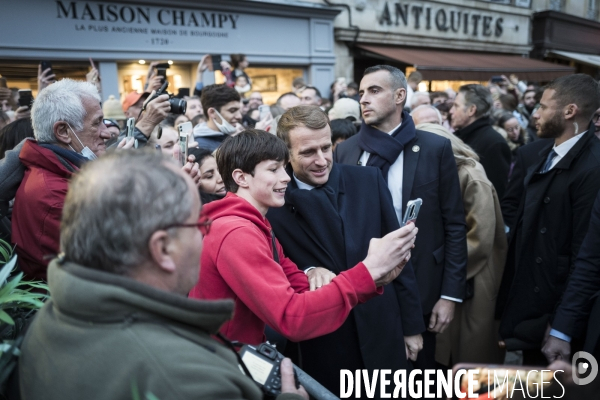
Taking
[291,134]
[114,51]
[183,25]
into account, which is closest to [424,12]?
[183,25]

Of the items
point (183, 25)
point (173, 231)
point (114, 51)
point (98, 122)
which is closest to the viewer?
point (173, 231)

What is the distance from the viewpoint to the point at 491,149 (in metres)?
4.48

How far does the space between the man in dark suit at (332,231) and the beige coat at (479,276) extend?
101cm

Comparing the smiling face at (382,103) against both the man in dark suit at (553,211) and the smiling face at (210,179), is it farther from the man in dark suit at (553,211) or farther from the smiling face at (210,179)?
the smiling face at (210,179)

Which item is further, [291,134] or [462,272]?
[462,272]

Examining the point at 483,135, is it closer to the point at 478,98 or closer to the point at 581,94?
the point at 478,98

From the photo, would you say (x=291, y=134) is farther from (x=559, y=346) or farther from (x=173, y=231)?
(x=559, y=346)

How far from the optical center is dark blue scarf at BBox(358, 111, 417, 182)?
2824 mm

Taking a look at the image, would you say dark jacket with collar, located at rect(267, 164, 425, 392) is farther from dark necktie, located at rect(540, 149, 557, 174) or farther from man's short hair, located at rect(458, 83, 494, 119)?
man's short hair, located at rect(458, 83, 494, 119)

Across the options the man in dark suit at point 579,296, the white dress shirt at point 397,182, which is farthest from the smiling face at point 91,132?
the man in dark suit at point 579,296

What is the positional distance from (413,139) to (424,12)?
484 inches

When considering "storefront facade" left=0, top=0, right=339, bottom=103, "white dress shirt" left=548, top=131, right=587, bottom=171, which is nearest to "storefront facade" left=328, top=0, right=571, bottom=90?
"storefront facade" left=0, top=0, right=339, bottom=103

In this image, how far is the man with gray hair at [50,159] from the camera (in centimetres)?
210

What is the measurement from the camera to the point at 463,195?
→ 3.18m
